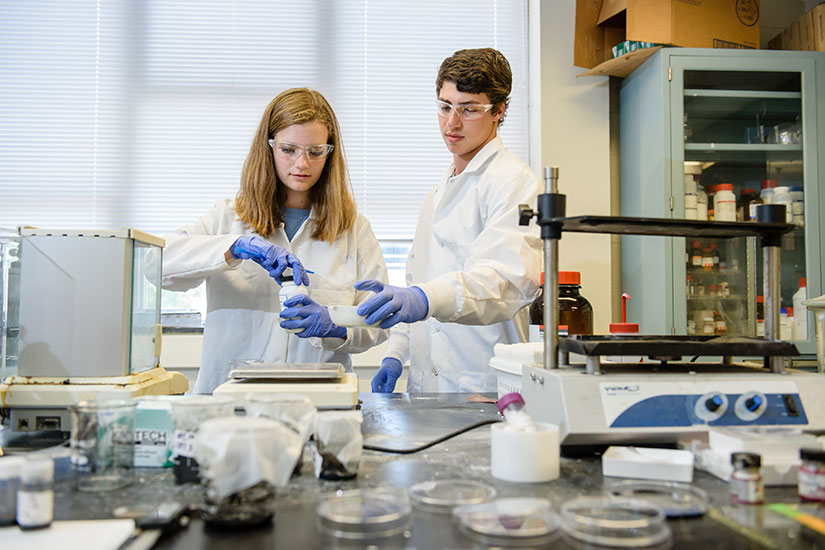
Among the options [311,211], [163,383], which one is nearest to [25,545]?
[163,383]

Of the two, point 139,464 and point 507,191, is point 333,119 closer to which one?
point 507,191

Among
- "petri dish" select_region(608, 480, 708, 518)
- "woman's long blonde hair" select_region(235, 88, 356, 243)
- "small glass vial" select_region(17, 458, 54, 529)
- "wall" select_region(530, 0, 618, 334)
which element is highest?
"wall" select_region(530, 0, 618, 334)

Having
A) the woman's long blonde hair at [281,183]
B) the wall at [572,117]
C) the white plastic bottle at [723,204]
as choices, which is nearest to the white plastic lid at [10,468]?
the woman's long blonde hair at [281,183]

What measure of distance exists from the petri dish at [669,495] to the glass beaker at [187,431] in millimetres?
497

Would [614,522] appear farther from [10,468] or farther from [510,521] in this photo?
[10,468]

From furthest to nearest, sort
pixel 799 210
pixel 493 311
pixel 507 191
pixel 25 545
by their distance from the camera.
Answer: pixel 799 210 → pixel 507 191 → pixel 493 311 → pixel 25 545

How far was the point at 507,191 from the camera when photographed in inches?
69.4

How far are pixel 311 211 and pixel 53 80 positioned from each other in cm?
168

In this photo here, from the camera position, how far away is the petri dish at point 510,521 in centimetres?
61

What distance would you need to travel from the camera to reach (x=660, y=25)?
244cm

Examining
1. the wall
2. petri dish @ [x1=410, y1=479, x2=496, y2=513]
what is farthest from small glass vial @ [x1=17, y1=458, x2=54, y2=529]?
the wall

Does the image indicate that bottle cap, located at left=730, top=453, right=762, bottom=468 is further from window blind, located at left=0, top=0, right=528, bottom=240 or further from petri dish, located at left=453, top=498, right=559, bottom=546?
window blind, located at left=0, top=0, right=528, bottom=240

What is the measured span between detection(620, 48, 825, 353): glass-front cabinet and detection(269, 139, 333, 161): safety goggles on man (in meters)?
1.41

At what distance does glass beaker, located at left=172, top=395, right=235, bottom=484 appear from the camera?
79 centimetres
